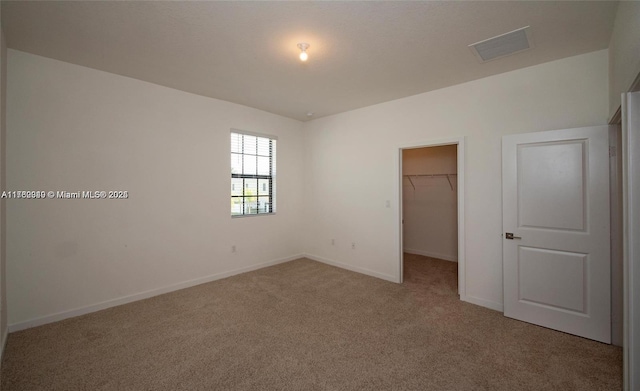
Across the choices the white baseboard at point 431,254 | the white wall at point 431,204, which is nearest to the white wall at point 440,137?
the white wall at point 431,204

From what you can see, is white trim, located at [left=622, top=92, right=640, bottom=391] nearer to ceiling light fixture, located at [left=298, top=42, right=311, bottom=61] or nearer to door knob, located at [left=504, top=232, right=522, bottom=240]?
door knob, located at [left=504, top=232, right=522, bottom=240]

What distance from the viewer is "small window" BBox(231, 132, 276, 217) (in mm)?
4543

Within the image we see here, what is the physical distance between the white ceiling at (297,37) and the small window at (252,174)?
1309mm

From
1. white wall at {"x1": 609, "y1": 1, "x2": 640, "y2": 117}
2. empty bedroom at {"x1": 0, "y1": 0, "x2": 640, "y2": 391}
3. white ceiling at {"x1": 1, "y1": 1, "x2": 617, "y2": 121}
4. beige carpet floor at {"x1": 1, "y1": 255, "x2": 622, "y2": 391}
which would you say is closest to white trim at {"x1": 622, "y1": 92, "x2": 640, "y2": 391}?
empty bedroom at {"x1": 0, "y1": 0, "x2": 640, "y2": 391}

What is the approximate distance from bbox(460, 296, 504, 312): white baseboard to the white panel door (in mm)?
171

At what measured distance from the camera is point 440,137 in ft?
12.0

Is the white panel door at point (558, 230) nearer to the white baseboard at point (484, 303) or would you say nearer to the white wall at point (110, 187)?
the white baseboard at point (484, 303)

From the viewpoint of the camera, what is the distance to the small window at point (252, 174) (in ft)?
14.9

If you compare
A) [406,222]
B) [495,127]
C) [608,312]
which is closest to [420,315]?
[608,312]

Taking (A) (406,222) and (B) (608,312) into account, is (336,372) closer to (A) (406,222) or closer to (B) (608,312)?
(B) (608,312)

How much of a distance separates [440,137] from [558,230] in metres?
1.66

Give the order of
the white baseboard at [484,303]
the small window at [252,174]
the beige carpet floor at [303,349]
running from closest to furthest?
the beige carpet floor at [303,349]
the white baseboard at [484,303]
the small window at [252,174]

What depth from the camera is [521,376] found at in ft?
6.77

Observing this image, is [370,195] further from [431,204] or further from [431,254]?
[431,254]
